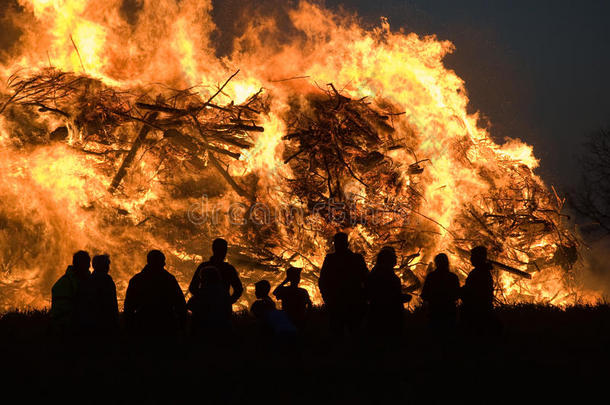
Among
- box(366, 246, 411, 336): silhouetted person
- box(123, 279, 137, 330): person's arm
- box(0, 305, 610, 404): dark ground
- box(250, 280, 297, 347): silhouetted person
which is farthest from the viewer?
box(366, 246, 411, 336): silhouetted person

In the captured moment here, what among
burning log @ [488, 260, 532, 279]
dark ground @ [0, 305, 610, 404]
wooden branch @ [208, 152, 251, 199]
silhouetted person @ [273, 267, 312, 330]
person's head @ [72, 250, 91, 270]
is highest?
wooden branch @ [208, 152, 251, 199]

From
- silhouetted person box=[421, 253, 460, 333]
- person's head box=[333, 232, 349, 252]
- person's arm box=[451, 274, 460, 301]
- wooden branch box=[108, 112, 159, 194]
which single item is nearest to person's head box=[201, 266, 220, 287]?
person's head box=[333, 232, 349, 252]

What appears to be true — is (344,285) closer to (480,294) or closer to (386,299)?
(386,299)

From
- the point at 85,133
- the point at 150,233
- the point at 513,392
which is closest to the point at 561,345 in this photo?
the point at 513,392

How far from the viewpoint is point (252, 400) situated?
15.2 ft

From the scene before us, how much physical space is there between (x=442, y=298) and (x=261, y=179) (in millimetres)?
6651

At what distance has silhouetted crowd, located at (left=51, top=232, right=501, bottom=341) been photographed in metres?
6.36

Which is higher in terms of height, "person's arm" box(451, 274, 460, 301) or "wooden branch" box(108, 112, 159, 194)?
"wooden branch" box(108, 112, 159, 194)

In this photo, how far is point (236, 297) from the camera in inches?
263

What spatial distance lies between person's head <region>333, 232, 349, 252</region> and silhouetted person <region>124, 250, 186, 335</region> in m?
2.01

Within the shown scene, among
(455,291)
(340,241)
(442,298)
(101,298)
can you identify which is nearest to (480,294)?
(455,291)

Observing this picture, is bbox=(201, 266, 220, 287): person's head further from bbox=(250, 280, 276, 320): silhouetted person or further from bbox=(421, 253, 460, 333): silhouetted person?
Answer: bbox=(421, 253, 460, 333): silhouetted person

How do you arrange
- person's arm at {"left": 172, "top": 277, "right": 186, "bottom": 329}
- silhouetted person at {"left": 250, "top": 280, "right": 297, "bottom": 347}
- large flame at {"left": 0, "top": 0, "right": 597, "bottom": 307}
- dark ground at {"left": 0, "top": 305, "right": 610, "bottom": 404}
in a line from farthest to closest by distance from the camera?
large flame at {"left": 0, "top": 0, "right": 597, "bottom": 307} < person's arm at {"left": 172, "top": 277, "right": 186, "bottom": 329} < silhouetted person at {"left": 250, "top": 280, "right": 297, "bottom": 347} < dark ground at {"left": 0, "top": 305, "right": 610, "bottom": 404}

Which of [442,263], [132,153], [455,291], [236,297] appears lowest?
[236,297]
